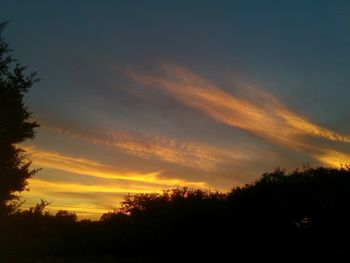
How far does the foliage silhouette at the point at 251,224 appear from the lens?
3706 cm

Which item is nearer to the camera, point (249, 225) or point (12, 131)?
point (12, 131)

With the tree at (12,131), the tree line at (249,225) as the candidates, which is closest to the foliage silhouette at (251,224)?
the tree line at (249,225)

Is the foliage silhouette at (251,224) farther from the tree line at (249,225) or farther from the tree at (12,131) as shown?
the tree at (12,131)

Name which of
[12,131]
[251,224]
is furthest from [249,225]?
[12,131]

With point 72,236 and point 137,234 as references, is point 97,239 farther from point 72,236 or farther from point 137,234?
point 137,234

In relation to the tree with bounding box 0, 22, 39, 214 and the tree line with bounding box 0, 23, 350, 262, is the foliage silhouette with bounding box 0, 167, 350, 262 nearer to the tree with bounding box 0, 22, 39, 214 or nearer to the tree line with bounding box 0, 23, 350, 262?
the tree line with bounding box 0, 23, 350, 262

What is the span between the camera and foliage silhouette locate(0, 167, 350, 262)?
37062 millimetres

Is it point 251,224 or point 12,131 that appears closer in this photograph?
point 12,131

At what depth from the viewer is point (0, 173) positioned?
21.0 metres

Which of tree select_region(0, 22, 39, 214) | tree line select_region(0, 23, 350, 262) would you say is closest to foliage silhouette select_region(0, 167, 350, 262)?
tree line select_region(0, 23, 350, 262)

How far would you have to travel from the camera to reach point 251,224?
3934 centimetres

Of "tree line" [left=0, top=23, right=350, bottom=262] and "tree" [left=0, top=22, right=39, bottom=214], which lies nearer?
"tree" [left=0, top=22, right=39, bottom=214]

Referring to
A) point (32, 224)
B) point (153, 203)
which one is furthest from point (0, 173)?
point (153, 203)

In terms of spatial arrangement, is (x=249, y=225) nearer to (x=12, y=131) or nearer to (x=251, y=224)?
(x=251, y=224)
